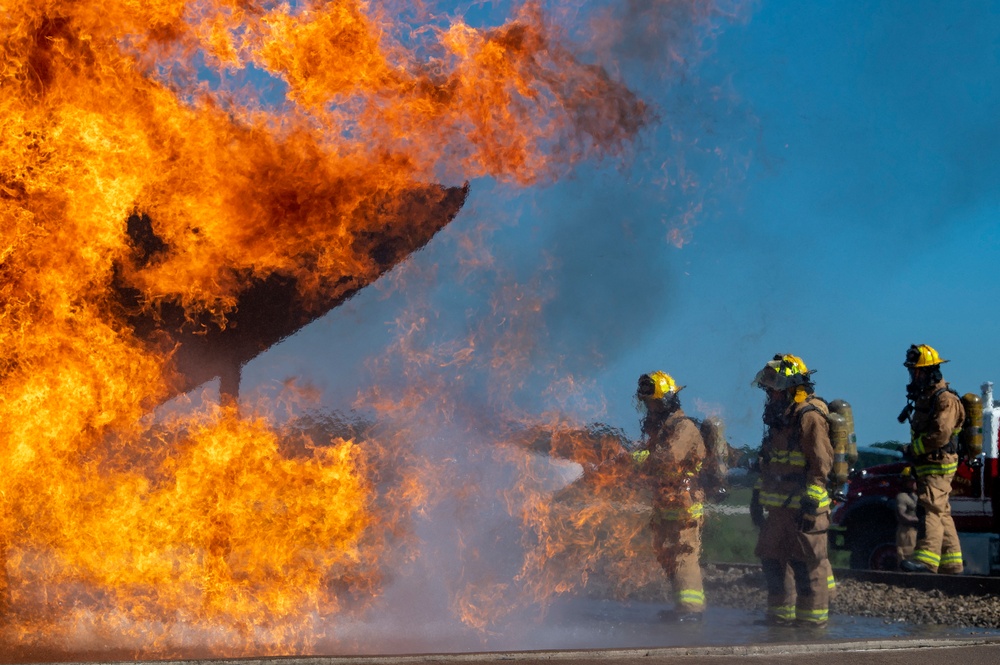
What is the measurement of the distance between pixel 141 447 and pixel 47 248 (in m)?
1.62

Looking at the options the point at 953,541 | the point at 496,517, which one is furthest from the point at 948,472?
the point at 496,517

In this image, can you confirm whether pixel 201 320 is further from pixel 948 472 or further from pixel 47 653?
pixel 948 472

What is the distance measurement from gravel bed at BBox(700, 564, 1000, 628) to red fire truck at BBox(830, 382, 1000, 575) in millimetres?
1253

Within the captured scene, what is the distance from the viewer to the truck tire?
1141cm

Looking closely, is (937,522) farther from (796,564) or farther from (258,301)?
(258,301)

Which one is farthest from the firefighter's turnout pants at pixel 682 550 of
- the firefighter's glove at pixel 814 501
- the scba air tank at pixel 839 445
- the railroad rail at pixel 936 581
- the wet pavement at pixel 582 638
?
the railroad rail at pixel 936 581

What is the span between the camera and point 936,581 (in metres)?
9.59

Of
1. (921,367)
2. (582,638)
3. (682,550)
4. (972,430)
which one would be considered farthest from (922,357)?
(582,638)

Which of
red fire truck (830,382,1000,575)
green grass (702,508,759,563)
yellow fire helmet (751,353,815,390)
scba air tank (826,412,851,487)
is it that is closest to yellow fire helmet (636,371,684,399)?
yellow fire helmet (751,353,815,390)

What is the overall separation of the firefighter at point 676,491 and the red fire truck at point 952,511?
314 centimetres

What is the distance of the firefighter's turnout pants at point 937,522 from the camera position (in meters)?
10.1

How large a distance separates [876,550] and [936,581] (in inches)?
75.8

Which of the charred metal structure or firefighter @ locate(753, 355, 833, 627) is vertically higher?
the charred metal structure

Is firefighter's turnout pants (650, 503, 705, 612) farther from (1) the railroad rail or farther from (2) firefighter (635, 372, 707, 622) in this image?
(1) the railroad rail
